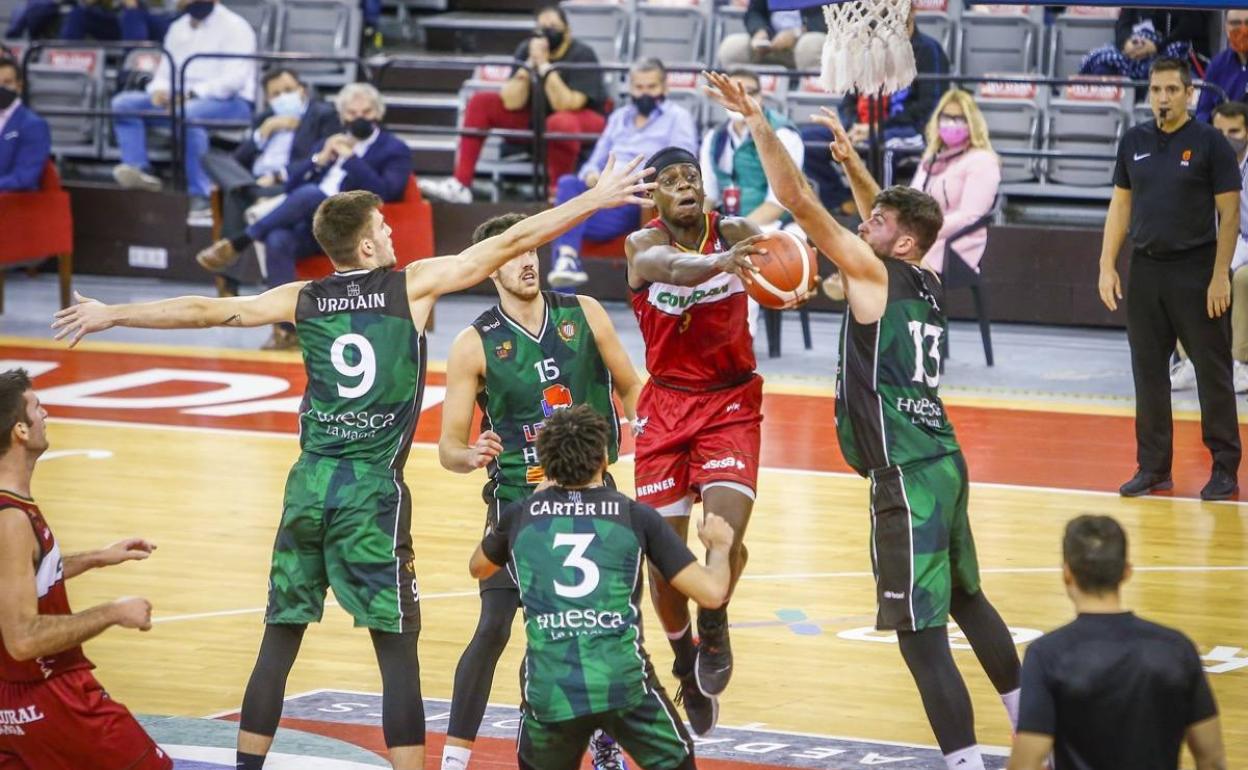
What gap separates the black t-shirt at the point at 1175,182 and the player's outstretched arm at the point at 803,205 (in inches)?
171

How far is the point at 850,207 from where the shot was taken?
1436 cm

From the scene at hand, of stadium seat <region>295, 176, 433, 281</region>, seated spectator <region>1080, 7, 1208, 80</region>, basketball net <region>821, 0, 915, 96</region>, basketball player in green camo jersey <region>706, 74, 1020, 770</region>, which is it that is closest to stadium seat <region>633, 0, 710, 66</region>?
stadium seat <region>295, 176, 433, 281</region>

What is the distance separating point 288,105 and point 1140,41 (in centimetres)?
679

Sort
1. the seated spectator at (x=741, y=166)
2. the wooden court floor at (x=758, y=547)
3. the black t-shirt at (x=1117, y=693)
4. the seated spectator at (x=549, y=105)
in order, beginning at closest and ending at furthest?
1. the black t-shirt at (x=1117, y=693)
2. the wooden court floor at (x=758, y=547)
3. the seated spectator at (x=741, y=166)
4. the seated spectator at (x=549, y=105)

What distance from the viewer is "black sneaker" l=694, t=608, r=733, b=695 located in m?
6.32

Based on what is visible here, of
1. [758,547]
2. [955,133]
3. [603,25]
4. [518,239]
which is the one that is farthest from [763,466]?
[603,25]

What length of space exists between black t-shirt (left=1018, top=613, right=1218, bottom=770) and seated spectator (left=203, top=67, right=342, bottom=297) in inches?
438

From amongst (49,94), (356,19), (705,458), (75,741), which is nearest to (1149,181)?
(705,458)

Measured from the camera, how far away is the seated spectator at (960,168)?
508 inches

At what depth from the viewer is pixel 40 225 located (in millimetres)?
15133

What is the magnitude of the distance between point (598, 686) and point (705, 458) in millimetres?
1800

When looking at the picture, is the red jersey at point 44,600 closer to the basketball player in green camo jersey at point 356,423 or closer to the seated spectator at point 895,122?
the basketball player in green camo jersey at point 356,423

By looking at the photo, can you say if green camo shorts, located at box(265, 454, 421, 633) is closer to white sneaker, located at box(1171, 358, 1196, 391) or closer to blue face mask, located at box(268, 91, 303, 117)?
white sneaker, located at box(1171, 358, 1196, 391)

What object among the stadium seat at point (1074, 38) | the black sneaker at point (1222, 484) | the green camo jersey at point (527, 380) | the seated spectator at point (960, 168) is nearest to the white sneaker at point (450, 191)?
the seated spectator at point (960, 168)
